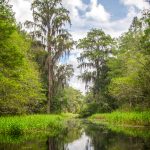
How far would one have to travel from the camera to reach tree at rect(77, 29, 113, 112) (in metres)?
62.8

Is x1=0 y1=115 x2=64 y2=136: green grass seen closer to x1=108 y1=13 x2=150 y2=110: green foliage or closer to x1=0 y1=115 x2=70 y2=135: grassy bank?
x1=0 y1=115 x2=70 y2=135: grassy bank

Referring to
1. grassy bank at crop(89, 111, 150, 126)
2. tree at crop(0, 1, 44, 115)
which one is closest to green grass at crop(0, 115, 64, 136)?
tree at crop(0, 1, 44, 115)

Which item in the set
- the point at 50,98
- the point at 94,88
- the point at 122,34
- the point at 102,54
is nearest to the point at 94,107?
the point at 94,88

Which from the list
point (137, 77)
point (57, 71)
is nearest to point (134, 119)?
point (137, 77)

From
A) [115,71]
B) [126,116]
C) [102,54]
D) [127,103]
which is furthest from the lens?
[102,54]

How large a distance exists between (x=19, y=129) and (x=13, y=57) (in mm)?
4884

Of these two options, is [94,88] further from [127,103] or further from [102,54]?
[127,103]

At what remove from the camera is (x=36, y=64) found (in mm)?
43469

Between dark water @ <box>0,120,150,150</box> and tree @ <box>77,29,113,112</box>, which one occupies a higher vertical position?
tree @ <box>77,29,113,112</box>

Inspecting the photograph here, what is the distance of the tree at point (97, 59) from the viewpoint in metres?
62.8

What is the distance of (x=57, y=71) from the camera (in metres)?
45.2

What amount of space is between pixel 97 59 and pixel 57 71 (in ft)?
64.5

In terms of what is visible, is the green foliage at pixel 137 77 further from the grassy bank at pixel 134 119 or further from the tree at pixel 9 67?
the tree at pixel 9 67

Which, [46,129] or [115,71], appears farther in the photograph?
[115,71]
